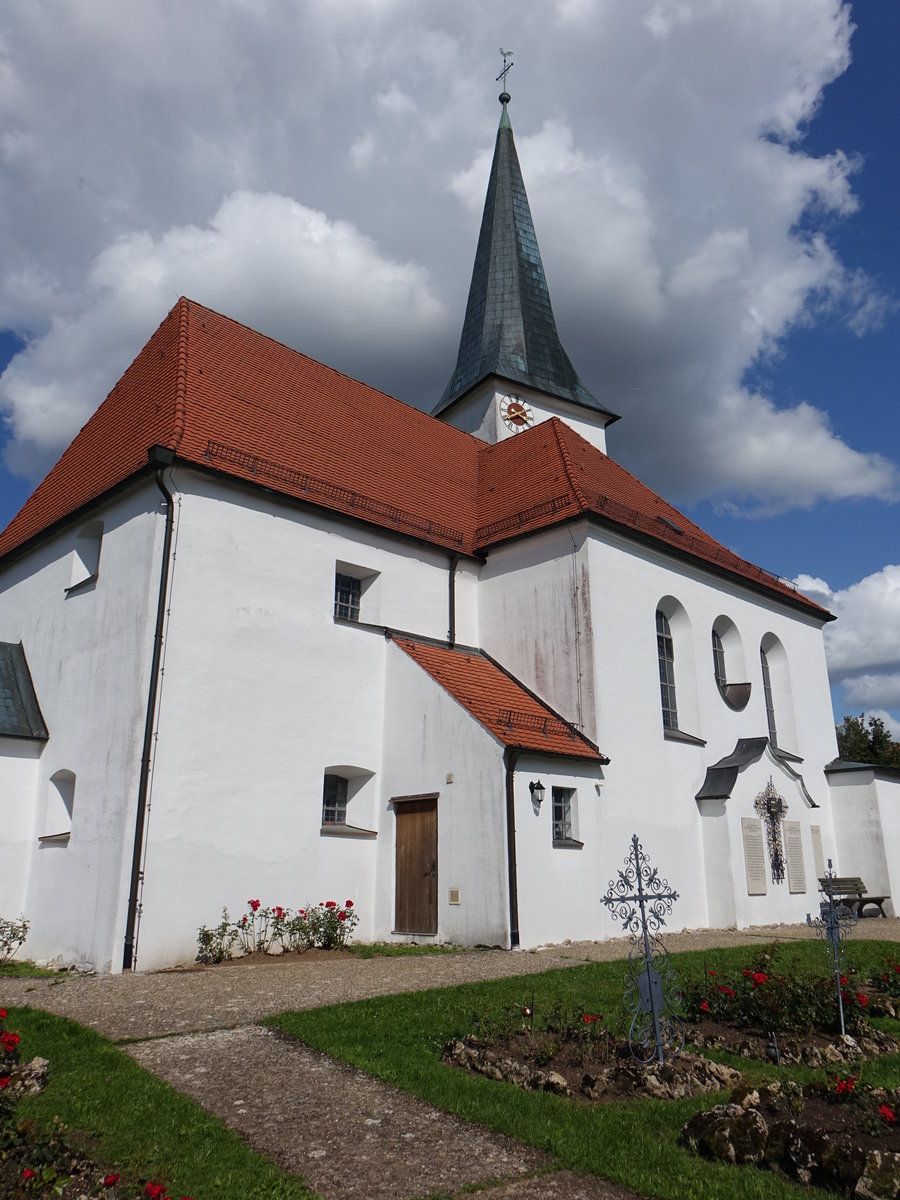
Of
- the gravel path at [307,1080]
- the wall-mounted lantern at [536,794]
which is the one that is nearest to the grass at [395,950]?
the gravel path at [307,1080]

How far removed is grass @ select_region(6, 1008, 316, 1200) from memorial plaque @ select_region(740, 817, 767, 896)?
12.3m

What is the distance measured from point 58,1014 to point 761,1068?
18.8ft

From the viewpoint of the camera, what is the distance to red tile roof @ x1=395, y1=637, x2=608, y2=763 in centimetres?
1295

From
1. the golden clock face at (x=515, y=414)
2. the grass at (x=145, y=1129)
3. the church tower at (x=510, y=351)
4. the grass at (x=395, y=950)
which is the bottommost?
the grass at (x=145, y=1129)

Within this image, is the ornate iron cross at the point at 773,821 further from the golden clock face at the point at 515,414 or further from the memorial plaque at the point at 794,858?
the golden clock face at the point at 515,414

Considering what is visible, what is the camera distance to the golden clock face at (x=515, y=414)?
23.6m

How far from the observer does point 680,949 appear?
11.7 m

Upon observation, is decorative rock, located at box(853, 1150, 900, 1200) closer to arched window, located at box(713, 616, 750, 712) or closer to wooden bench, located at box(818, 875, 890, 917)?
arched window, located at box(713, 616, 750, 712)

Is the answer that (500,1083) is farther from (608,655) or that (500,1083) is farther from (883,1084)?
(608,655)

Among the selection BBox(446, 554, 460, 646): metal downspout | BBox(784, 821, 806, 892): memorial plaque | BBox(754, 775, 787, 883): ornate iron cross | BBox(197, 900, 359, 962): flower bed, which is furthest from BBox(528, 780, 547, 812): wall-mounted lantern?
BBox(784, 821, 806, 892): memorial plaque

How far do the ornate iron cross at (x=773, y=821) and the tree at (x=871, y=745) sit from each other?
71.1 feet

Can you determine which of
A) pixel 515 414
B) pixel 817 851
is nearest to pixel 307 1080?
pixel 817 851

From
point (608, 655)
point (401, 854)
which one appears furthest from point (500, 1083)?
point (608, 655)

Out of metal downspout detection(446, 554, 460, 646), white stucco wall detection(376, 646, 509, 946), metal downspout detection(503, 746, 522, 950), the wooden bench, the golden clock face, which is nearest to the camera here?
metal downspout detection(503, 746, 522, 950)
